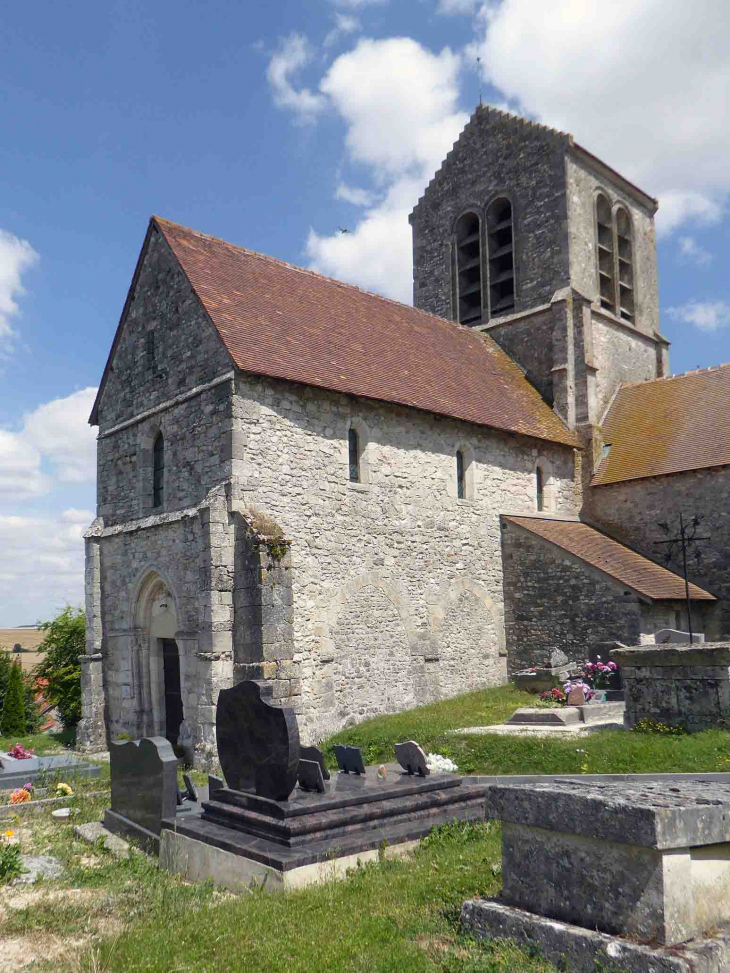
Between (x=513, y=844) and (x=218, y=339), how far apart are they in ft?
38.8

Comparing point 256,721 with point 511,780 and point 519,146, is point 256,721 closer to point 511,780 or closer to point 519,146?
point 511,780

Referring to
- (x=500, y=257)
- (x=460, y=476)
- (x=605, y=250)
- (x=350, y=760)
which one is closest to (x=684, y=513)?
(x=460, y=476)

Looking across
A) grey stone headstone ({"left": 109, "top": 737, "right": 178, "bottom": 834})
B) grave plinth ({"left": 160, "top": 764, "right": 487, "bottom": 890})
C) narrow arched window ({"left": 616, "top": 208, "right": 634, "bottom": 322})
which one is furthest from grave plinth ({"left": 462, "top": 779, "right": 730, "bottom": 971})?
narrow arched window ({"left": 616, "top": 208, "right": 634, "bottom": 322})

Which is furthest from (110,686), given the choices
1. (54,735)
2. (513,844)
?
(513,844)

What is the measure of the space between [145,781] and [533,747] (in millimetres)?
5343

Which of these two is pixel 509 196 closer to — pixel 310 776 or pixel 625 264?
pixel 625 264

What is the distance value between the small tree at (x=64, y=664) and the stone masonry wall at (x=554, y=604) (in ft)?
43.5

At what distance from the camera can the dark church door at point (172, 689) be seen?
53.6 feet

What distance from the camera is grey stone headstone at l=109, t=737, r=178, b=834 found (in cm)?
898

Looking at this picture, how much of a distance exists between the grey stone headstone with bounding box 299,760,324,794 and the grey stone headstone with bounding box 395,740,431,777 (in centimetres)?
127

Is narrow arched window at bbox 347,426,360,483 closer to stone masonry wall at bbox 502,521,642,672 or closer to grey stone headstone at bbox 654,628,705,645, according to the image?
stone masonry wall at bbox 502,521,642,672

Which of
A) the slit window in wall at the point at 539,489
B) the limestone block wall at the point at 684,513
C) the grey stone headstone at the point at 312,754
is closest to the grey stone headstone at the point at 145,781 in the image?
the grey stone headstone at the point at 312,754

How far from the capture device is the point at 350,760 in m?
9.44

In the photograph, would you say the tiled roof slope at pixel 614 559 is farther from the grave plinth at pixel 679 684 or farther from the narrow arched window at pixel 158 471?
the narrow arched window at pixel 158 471
